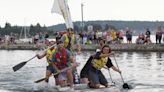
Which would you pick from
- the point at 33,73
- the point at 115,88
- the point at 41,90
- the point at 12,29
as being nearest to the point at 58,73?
the point at 41,90

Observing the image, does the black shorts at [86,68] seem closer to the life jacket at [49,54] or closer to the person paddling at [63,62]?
the person paddling at [63,62]

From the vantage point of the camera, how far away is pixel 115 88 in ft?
57.0

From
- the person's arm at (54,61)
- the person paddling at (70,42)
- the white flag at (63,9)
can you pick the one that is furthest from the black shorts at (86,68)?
the white flag at (63,9)

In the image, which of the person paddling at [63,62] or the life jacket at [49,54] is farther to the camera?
the life jacket at [49,54]

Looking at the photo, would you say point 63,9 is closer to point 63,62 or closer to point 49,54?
point 49,54

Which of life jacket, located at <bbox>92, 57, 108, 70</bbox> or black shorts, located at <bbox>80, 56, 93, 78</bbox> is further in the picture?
black shorts, located at <bbox>80, 56, 93, 78</bbox>

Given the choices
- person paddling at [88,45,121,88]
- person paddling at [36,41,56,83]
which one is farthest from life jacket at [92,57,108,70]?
person paddling at [36,41,56,83]

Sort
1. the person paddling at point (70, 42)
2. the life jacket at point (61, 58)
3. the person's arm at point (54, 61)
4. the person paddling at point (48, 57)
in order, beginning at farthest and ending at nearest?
the person paddling at point (70, 42), the person paddling at point (48, 57), the person's arm at point (54, 61), the life jacket at point (61, 58)

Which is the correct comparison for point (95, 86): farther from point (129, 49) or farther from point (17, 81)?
point (129, 49)

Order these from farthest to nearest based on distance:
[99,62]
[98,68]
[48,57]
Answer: [48,57], [98,68], [99,62]

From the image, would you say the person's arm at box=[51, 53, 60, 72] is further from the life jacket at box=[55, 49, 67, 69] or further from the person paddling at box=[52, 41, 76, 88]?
the life jacket at box=[55, 49, 67, 69]

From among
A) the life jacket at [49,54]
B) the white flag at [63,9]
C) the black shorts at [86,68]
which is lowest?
the black shorts at [86,68]

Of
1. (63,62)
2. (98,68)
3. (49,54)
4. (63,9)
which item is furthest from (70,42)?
(63,9)

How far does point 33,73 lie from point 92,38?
25149mm
